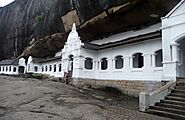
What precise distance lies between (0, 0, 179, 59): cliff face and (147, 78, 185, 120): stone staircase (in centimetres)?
800

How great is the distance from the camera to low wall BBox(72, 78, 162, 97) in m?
15.8

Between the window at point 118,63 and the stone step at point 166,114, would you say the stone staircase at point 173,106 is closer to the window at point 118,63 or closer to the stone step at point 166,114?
the stone step at point 166,114

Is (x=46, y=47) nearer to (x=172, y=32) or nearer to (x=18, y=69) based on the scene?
(x=18, y=69)

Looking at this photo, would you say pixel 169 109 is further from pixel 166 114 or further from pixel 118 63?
pixel 118 63

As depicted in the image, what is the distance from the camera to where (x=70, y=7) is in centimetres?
2594

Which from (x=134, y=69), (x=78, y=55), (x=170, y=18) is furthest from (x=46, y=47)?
(x=170, y=18)

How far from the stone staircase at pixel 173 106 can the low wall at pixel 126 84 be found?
3.85 meters

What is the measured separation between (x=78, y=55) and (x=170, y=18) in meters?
10.3

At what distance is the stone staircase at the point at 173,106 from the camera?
9.28 meters

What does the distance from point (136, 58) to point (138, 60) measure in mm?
339

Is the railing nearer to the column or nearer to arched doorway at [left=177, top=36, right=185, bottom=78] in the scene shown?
the column

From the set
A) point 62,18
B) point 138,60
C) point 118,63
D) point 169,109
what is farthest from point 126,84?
point 62,18

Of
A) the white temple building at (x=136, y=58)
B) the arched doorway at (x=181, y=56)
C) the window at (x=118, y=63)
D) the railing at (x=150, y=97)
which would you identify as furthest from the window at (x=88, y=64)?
the railing at (x=150, y=97)

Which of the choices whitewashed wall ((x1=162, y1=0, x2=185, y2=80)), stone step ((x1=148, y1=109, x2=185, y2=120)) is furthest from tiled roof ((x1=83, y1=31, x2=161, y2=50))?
stone step ((x1=148, y1=109, x2=185, y2=120))
